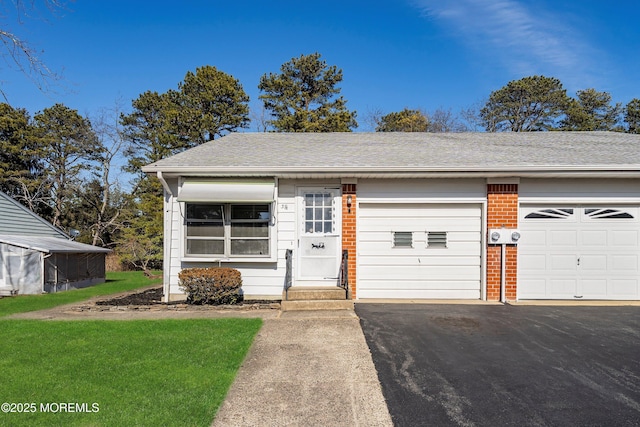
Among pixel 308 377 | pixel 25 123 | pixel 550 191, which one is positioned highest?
pixel 25 123

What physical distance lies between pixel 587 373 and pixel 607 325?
2.72 meters

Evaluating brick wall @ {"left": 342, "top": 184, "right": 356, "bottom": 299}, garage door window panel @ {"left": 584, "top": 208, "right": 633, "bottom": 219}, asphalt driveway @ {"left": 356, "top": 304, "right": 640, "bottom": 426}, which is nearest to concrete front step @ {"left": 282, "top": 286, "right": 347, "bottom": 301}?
asphalt driveway @ {"left": 356, "top": 304, "right": 640, "bottom": 426}

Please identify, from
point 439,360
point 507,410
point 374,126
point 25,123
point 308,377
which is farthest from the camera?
A: point 374,126

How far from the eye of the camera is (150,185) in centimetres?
2278

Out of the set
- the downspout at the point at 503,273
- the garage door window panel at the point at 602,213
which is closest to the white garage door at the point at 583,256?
the garage door window panel at the point at 602,213

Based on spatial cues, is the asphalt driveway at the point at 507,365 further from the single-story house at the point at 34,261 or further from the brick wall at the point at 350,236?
the single-story house at the point at 34,261

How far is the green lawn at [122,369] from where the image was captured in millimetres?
3201

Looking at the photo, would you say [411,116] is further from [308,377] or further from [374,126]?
[308,377]

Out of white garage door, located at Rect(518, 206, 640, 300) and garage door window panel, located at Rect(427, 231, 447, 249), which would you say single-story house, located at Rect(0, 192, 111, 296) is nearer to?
garage door window panel, located at Rect(427, 231, 447, 249)

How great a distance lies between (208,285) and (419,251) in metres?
4.55

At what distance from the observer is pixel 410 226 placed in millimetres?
8477

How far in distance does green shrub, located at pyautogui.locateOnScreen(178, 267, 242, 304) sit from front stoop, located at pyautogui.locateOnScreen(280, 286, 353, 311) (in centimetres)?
122

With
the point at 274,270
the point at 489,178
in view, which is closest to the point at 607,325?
the point at 489,178

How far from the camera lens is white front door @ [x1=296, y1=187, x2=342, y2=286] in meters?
8.38
